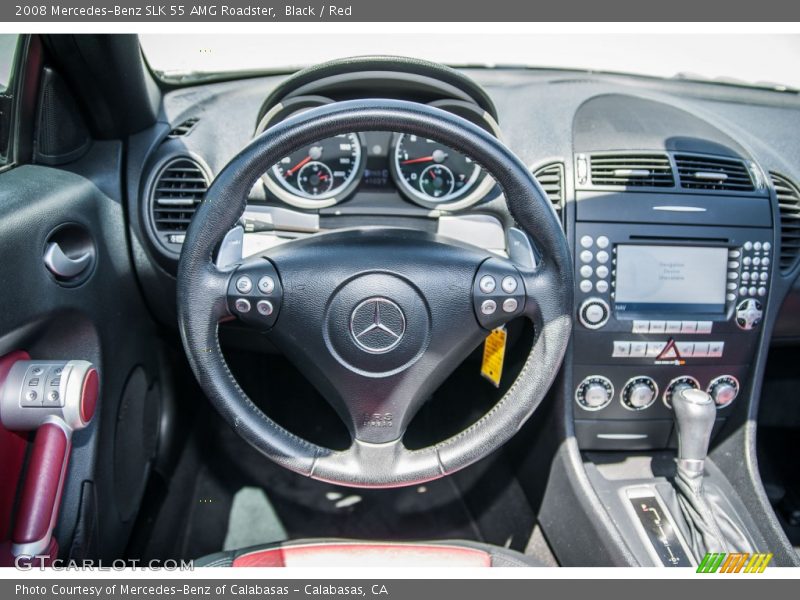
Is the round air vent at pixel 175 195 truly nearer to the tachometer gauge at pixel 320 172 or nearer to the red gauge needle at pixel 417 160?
the tachometer gauge at pixel 320 172

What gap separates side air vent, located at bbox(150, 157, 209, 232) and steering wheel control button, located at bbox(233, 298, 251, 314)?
0.60 meters

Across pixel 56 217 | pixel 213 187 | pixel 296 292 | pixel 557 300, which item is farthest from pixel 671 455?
pixel 56 217

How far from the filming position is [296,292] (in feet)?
3.77

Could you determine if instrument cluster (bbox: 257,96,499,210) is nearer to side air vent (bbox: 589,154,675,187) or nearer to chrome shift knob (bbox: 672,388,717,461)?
side air vent (bbox: 589,154,675,187)

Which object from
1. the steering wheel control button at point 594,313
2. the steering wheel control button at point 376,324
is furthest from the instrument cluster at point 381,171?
the steering wheel control button at point 376,324

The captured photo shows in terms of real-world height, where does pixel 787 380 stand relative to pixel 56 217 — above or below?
below

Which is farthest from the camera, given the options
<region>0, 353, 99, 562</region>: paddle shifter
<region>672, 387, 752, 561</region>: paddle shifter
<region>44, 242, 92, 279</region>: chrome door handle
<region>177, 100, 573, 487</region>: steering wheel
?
<region>672, 387, 752, 561</region>: paddle shifter

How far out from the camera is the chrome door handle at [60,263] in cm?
130

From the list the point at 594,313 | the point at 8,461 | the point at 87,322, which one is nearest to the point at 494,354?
the point at 594,313

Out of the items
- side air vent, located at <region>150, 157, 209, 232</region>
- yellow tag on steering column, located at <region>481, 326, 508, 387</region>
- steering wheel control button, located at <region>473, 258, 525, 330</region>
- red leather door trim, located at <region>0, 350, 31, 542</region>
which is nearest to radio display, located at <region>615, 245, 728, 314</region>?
yellow tag on steering column, located at <region>481, 326, 508, 387</region>

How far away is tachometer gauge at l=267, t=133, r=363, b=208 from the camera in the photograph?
1561 mm

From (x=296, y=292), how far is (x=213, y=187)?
0.85ft

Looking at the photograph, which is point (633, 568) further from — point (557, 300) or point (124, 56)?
point (124, 56)

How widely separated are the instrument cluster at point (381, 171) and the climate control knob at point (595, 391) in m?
0.61
